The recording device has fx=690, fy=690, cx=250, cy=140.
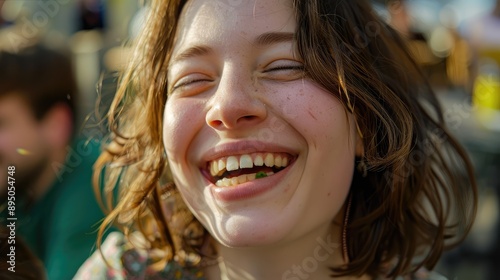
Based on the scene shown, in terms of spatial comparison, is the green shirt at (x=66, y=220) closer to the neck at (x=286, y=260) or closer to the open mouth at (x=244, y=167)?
the neck at (x=286, y=260)

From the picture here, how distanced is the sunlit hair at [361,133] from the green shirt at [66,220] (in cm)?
36

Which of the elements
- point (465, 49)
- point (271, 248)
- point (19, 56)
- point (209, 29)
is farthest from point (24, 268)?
point (465, 49)

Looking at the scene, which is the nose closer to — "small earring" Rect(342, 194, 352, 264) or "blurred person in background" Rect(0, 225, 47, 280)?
"small earring" Rect(342, 194, 352, 264)

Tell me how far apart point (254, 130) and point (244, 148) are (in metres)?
0.04

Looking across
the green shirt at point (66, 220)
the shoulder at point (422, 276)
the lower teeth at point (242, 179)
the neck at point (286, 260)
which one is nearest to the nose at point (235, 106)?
the lower teeth at point (242, 179)

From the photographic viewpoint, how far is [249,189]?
1.42 meters

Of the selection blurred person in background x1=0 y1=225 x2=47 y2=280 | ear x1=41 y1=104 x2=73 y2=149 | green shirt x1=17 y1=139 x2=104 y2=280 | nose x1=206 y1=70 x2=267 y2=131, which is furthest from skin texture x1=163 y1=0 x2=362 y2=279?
ear x1=41 y1=104 x2=73 y2=149

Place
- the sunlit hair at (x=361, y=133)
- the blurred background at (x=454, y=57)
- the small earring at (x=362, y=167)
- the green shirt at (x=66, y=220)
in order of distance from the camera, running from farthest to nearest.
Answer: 1. the blurred background at (x=454, y=57)
2. the green shirt at (x=66, y=220)
3. the small earring at (x=362, y=167)
4. the sunlit hair at (x=361, y=133)

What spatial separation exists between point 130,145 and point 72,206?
0.67m

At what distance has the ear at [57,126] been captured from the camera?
7.77 feet

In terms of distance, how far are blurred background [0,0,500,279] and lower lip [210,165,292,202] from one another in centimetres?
136

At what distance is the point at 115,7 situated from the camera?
5.86 metres

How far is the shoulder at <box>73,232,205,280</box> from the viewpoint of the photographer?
169 centimetres

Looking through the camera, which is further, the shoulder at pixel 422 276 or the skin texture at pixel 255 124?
the shoulder at pixel 422 276
